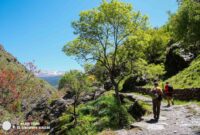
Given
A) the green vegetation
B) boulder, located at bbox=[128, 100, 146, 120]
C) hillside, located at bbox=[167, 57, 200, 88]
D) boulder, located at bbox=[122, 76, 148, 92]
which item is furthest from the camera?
boulder, located at bbox=[122, 76, 148, 92]

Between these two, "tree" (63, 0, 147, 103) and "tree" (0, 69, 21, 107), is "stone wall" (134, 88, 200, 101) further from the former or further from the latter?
"tree" (0, 69, 21, 107)

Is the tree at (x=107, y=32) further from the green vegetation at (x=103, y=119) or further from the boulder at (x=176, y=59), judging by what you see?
the boulder at (x=176, y=59)

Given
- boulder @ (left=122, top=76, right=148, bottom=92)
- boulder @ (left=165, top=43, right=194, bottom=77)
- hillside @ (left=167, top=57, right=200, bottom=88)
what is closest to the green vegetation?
hillside @ (left=167, top=57, right=200, bottom=88)

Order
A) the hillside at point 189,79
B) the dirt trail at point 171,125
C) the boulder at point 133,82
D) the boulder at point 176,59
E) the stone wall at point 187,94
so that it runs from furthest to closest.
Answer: the boulder at point 133,82 → the boulder at point 176,59 → the hillside at point 189,79 → the stone wall at point 187,94 → the dirt trail at point 171,125

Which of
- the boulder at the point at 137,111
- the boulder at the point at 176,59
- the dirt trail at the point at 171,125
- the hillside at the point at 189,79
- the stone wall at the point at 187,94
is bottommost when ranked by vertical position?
the dirt trail at the point at 171,125

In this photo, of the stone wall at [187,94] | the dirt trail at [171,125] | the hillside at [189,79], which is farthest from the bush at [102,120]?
the hillside at [189,79]

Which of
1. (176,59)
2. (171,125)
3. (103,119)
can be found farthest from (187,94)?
(176,59)

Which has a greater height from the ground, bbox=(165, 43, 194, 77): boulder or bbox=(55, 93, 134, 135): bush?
bbox=(165, 43, 194, 77): boulder

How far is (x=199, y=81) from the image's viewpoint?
119 feet

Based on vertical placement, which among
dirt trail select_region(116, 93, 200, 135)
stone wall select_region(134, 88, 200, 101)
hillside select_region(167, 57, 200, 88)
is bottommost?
dirt trail select_region(116, 93, 200, 135)

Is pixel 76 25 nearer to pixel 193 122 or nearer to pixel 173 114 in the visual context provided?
pixel 173 114

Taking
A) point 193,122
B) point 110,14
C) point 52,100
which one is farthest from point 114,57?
point 52,100

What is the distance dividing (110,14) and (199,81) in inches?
544

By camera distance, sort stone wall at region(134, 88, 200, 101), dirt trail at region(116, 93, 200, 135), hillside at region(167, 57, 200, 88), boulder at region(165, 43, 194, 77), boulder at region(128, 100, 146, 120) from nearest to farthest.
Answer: dirt trail at region(116, 93, 200, 135) < boulder at region(128, 100, 146, 120) < stone wall at region(134, 88, 200, 101) < hillside at region(167, 57, 200, 88) < boulder at region(165, 43, 194, 77)
